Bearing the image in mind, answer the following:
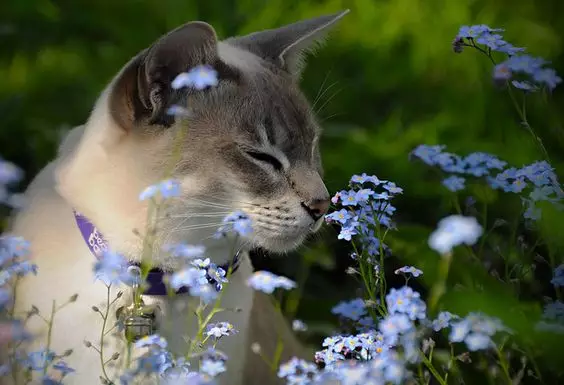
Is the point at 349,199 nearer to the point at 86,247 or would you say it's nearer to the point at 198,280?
the point at 198,280

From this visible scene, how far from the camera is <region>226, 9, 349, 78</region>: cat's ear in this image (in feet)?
8.11

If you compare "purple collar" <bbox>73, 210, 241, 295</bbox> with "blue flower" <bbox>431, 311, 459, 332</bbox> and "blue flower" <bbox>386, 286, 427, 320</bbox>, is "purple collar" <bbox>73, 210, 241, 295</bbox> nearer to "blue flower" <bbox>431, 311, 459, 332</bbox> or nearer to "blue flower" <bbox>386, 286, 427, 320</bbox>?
"blue flower" <bbox>431, 311, 459, 332</bbox>

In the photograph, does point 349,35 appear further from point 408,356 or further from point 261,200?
point 408,356

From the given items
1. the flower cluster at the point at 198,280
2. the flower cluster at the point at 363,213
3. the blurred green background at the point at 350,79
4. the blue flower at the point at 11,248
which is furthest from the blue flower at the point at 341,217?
the blurred green background at the point at 350,79

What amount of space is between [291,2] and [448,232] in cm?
270

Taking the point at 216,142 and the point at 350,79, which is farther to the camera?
the point at 350,79

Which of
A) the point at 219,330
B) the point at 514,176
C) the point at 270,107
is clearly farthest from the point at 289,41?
the point at 219,330

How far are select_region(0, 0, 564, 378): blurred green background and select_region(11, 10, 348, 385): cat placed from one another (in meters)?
0.86

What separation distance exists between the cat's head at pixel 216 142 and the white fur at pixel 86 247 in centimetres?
1

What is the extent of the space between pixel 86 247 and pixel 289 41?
0.77 meters

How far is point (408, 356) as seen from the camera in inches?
58.4

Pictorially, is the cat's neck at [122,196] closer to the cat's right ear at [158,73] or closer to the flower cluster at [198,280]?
the cat's right ear at [158,73]

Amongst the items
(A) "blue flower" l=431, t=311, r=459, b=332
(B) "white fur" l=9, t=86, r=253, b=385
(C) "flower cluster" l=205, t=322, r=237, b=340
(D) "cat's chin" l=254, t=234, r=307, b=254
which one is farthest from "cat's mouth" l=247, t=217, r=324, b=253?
(A) "blue flower" l=431, t=311, r=459, b=332

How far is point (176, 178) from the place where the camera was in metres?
2.18
